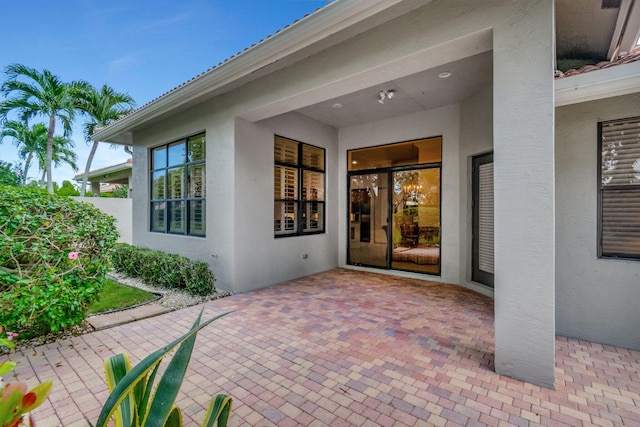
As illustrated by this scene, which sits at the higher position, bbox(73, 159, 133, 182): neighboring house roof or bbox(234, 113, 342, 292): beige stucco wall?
bbox(73, 159, 133, 182): neighboring house roof

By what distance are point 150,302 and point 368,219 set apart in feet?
17.8

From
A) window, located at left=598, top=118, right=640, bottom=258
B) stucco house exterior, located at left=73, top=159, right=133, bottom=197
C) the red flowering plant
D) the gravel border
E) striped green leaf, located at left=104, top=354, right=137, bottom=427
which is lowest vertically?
the gravel border

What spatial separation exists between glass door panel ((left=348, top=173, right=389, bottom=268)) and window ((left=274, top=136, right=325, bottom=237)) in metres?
0.96

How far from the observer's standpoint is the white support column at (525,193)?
2.79 m

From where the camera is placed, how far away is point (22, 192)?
3650 mm

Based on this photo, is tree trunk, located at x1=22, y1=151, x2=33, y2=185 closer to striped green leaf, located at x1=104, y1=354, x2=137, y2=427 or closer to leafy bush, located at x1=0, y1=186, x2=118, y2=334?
leafy bush, located at x1=0, y1=186, x2=118, y2=334

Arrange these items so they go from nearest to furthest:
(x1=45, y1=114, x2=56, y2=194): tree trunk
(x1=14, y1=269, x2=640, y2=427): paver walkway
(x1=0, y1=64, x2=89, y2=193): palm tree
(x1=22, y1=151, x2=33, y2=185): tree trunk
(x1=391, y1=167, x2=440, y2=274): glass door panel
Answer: (x1=14, y1=269, x2=640, y2=427): paver walkway, (x1=391, y1=167, x2=440, y2=274): glass door panel, (x1=0, y1=64, x2=89, y2=193): palm tree, (x1=45, y1=114, x2=56, y2=194): tree trunk, (x1=22, y1=151, x2=33, y2=185): tree trunk

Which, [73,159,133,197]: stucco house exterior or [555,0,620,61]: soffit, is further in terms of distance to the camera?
[73,159,133,197]: stucco house exterior

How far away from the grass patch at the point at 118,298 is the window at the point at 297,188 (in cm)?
294

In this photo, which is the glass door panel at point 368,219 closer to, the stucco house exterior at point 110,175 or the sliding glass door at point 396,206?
the sliding glass door at point 396,206

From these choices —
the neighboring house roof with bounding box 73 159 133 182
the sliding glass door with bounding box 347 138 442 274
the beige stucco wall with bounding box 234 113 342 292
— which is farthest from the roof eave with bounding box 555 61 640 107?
the neighboring house roof with bounding box 73 159 133 182

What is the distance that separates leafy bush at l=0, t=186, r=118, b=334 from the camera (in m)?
3.31

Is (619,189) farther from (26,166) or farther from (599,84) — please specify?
(26,166)

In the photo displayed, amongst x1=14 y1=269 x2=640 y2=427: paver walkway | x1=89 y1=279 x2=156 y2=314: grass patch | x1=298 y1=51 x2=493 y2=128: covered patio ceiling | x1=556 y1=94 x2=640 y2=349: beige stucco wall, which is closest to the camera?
x1=14 y1=269 x2=640 y2=427: paver walkway
